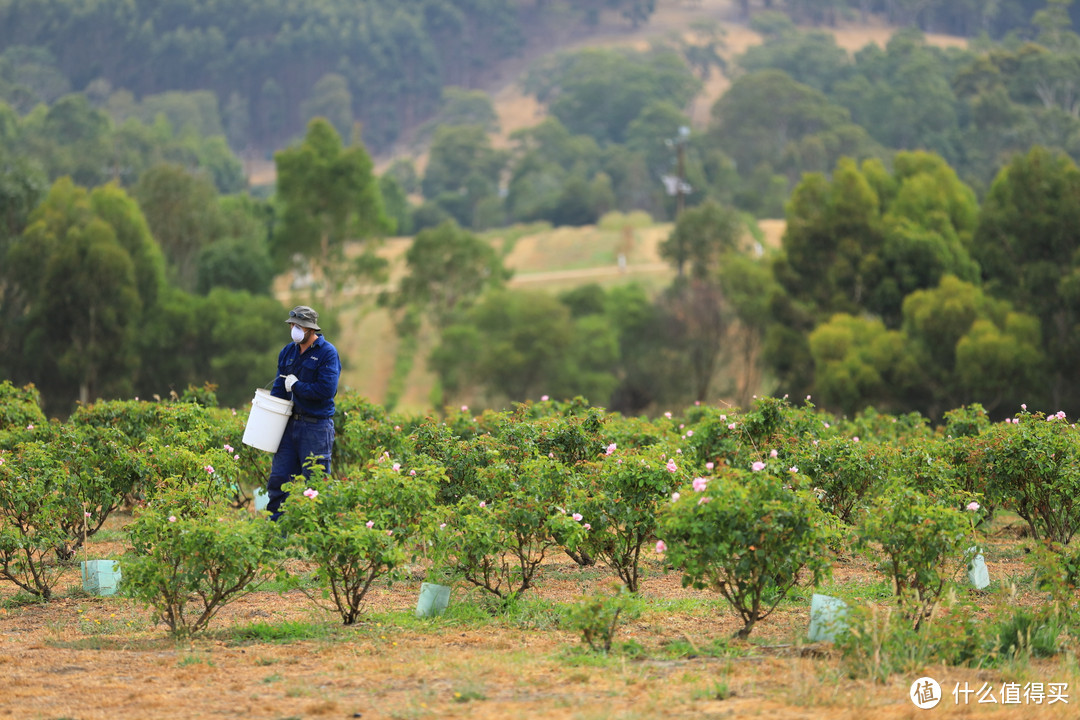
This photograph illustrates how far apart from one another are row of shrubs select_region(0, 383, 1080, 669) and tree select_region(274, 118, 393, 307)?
31.4 m

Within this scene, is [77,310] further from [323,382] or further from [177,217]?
[323,382]

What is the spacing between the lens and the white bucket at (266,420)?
305 inches

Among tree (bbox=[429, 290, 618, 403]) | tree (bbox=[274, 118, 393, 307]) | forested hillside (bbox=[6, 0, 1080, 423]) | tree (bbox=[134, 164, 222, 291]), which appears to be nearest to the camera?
forested hillside (bbox=[6, 0, 1080, 423])

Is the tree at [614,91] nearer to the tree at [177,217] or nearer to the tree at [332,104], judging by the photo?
the tree at [332,104]

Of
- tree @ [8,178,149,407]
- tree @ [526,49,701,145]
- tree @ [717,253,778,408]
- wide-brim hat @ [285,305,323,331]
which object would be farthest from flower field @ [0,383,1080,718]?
tree @ [526,49,701,145]

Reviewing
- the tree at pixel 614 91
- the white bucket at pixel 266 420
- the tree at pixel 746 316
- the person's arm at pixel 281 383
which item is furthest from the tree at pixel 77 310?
the tree at pixel 614 91

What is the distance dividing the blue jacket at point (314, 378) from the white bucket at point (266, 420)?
4.4 inches

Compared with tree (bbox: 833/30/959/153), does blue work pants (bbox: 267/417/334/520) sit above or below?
below

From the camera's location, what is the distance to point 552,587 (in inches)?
299

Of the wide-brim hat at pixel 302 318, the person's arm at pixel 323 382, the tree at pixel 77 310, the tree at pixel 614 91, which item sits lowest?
the person's arm at pixel 323 382

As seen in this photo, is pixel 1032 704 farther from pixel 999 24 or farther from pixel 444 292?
pixel 999 24

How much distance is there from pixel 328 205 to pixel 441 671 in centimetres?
3743

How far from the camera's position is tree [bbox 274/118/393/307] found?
134 feet

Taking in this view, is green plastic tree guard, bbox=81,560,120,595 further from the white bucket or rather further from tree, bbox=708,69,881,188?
tree, bbox=708,69,881,188
